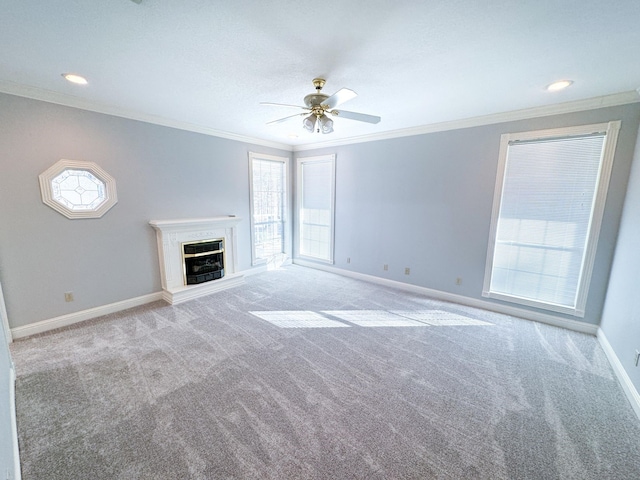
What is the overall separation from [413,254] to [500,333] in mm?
1606

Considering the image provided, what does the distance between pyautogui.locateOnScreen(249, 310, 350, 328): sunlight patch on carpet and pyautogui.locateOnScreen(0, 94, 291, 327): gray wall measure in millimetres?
1889

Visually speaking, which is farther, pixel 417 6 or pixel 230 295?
pixel 230 295

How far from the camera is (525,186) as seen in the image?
10.3 ft

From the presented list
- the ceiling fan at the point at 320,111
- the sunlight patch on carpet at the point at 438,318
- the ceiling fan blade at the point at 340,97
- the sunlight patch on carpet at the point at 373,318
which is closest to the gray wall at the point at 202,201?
the sunlight patch on carpet at the point at 438,318

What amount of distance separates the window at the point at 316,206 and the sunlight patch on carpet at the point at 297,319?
2059 millimetres

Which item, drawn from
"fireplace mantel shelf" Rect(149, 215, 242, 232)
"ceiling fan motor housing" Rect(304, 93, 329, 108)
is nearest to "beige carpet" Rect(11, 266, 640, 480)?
"fireplace mantel shelf" Rect(149, 215, 242, 232)

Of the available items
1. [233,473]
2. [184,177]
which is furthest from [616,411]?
[184,177]

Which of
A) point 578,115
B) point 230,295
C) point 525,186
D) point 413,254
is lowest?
point 230,295

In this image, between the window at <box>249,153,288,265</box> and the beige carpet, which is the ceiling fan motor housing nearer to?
the beige carpet

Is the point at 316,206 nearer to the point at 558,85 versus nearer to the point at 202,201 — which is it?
the point at 202,201

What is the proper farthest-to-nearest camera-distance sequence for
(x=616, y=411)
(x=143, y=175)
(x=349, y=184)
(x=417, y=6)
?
(x=349, y=184), (x=143, y=175), (x=616, y=411), (x=417, y=6)

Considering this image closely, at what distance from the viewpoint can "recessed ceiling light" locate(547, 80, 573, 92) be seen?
229 centimetres

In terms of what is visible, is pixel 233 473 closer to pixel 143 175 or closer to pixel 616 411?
pixel 616 411

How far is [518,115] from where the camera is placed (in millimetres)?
3082
